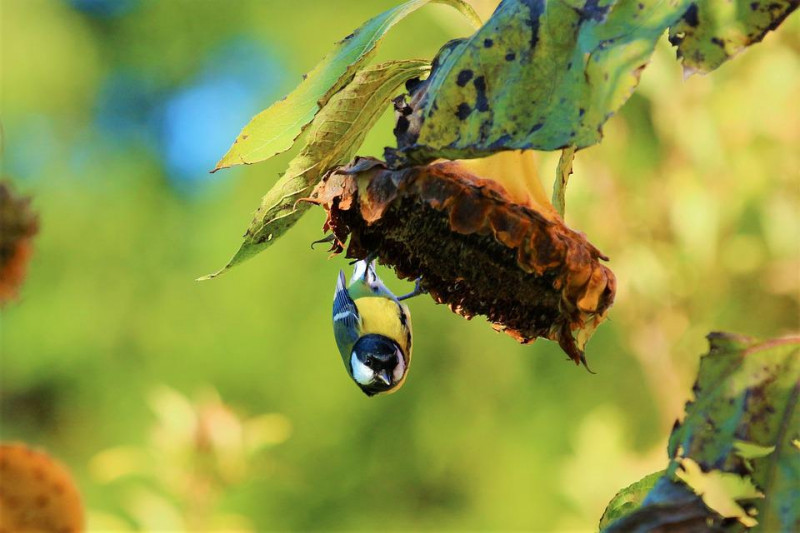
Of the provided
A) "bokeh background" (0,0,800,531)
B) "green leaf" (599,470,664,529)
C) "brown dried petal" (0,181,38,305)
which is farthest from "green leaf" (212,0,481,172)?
"bokeh background" (0,0,800,531)

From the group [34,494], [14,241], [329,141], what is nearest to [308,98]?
[329,141]

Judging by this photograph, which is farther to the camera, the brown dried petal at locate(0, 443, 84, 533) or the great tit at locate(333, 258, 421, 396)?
the brown dried petal at locate(0, 443, 84, 533)

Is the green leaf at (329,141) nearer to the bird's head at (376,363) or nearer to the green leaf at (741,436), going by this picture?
the bird's head at (376,363)

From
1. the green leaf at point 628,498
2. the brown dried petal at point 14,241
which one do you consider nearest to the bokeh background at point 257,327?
the brown dried petal at point 14,241

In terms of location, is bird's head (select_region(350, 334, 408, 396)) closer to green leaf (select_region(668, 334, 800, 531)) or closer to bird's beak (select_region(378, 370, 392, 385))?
bird's beak (select_region(378, 370, 392, 385))

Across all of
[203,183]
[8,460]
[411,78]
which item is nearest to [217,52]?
[203,183]

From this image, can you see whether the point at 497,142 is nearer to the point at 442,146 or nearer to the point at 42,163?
the point at 442,146

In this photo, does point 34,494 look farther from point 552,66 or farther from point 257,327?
point 257,327
